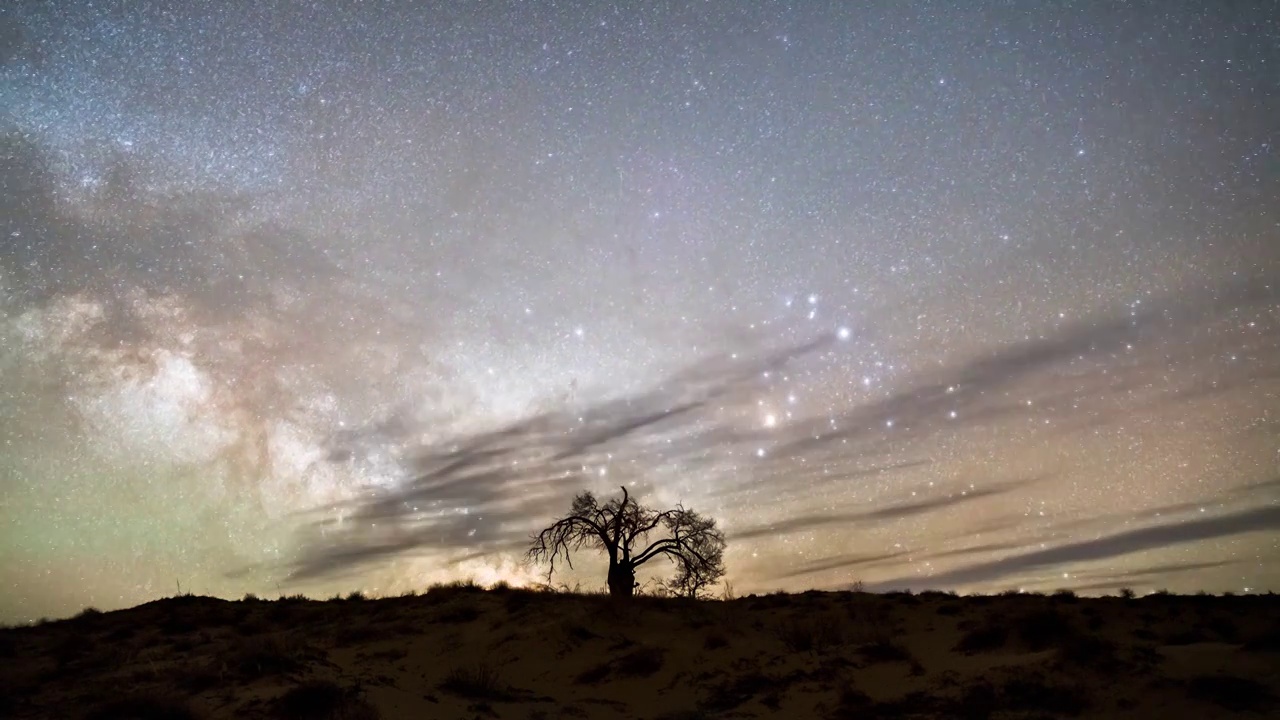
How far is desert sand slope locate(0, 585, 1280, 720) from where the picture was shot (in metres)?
14.1

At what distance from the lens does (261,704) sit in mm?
13922

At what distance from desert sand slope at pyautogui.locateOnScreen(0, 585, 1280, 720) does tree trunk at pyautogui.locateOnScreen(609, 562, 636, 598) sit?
6.81 ft

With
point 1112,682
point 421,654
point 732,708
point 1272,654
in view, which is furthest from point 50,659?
point 1272,654

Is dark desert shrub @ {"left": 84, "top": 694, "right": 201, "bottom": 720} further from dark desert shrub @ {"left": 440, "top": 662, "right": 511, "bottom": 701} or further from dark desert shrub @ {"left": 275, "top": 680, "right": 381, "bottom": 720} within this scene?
dark desert shrub @ {"left": 440, "top": 662, "right": 511, "bottom": 701}

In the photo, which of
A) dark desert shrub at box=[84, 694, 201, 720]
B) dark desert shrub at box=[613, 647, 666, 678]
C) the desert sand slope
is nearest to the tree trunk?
the desert sand slope

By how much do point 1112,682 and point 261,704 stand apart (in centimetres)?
1718

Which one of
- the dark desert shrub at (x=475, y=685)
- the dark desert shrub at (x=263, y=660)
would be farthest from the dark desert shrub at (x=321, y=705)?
the dark desert shrub at (x=475, y=685)

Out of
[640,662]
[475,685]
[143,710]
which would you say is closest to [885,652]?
[640,662]

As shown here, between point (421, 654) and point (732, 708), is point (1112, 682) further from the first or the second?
point (421, 654)

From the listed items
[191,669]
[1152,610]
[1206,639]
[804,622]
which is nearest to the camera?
[191,669]

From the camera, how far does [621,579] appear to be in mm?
31031

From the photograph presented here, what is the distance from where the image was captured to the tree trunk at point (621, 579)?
30656 mm

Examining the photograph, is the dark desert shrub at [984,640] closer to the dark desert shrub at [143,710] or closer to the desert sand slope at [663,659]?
the desert sand slope at [663,659]

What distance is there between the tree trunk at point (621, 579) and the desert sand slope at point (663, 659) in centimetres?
208
